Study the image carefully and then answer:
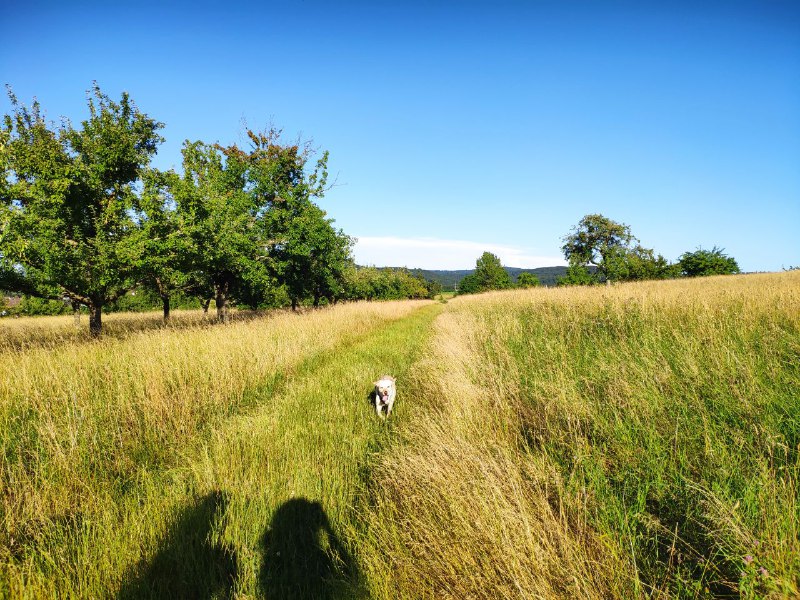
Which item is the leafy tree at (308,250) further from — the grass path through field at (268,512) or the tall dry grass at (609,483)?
the tall dry grass at (609,483)

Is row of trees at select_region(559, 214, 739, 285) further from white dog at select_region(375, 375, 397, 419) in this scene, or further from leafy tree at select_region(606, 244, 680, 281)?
white dog at select_region(375, 375, 397, 419)

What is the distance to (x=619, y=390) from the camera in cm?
325

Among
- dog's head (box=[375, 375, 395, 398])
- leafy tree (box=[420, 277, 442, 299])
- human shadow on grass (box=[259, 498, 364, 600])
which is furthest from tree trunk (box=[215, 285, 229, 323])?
leafy tree (box=[420, 277, 442, 299])

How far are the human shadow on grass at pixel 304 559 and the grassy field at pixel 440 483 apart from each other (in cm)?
2

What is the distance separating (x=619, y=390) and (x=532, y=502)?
1.92 meters

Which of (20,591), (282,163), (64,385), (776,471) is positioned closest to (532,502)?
(776,471)

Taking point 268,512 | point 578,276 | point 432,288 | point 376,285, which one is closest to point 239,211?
point 268,512

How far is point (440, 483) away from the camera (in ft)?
7.59

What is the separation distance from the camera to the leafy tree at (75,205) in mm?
8016

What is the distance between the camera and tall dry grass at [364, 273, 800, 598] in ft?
5.03

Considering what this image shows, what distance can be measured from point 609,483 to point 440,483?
1.27 meters

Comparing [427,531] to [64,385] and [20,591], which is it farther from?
[64,385]

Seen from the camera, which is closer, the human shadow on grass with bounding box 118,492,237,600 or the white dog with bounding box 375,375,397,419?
the human shadow on grass with bounding box 118,492,237,600

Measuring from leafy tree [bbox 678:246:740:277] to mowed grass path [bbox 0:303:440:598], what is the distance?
4861cm
